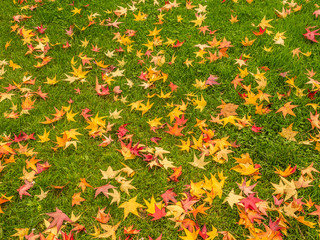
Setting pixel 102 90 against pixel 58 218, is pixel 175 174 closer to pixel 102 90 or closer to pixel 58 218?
pixel 58 218

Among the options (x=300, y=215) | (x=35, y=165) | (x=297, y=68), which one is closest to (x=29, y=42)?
(x=35, y=165)

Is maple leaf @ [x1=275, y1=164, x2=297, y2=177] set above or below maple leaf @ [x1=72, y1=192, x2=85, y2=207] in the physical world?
above

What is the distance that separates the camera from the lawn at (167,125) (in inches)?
70.4

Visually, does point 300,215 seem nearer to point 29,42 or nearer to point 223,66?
point 223,66

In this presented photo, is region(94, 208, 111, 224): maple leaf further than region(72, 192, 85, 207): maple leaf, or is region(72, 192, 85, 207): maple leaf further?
region(72, 192, 85, 207): maple leaf

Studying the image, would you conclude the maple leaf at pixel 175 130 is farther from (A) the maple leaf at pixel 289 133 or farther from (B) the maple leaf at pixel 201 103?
(A) the maple leaf at pixel 289 133

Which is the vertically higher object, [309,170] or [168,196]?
[309,170]

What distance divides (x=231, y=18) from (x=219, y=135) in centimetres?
204

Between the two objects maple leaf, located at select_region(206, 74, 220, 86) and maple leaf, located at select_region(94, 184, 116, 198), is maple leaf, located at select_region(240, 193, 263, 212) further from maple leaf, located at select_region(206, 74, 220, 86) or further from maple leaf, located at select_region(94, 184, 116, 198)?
maple leaf, located at select_region(206, 74, 220, 86)

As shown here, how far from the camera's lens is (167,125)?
240cm

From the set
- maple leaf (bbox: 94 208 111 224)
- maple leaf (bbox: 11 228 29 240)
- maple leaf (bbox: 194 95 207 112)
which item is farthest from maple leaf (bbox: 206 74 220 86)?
maple leaf (bbox: 11 228 29 240)

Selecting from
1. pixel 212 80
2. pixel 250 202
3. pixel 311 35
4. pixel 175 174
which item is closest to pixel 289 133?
pixel 250 202

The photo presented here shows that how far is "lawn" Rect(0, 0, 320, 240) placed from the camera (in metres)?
1.79

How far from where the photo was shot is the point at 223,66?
9.20 feet
